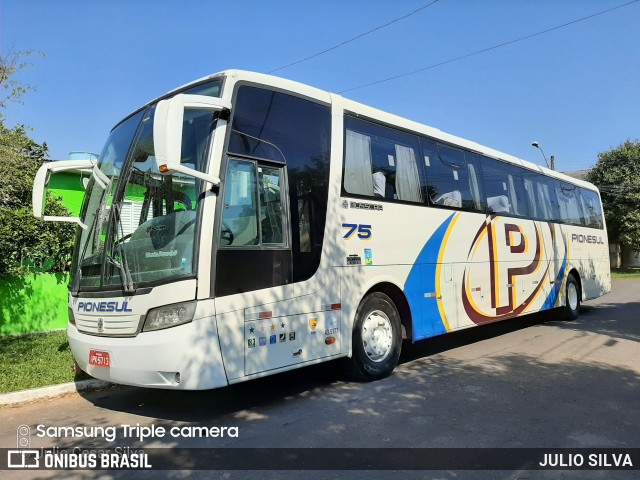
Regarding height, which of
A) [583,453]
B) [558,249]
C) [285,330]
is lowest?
[583,453]

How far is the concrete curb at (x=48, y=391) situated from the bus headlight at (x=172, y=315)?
2597 millimetres

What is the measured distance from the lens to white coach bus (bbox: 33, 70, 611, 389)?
4.58 m

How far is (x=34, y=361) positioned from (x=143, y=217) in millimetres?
4289

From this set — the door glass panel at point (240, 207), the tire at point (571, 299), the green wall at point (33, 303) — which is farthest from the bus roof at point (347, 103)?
the green wall at point (33, 303)

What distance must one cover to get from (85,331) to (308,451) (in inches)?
109

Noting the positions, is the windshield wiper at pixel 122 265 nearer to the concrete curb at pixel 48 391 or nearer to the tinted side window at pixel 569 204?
the concrete curb at pixel 48 391

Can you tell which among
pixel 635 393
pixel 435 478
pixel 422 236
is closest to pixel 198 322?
pixel 435 478

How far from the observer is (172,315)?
4531mm

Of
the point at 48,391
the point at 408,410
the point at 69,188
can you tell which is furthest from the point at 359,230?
the point at 69,188

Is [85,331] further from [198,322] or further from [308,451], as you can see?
[308,451]

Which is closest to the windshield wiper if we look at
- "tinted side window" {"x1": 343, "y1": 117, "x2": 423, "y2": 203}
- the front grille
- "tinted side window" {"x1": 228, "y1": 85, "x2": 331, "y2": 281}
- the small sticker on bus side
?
the front grille

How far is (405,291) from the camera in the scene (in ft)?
22.6

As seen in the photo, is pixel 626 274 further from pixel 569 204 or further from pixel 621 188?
pixel 569 204

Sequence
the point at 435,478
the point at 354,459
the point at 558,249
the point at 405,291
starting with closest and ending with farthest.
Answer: the point at 435,478 < the point at 354,459 < the point at 405,291 < the point at 558,249
